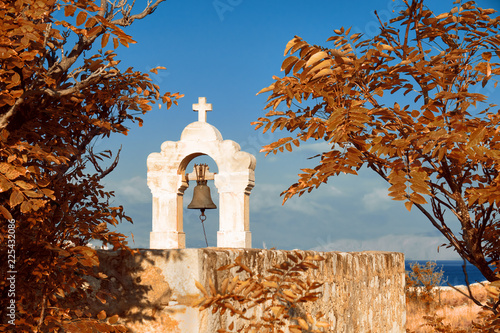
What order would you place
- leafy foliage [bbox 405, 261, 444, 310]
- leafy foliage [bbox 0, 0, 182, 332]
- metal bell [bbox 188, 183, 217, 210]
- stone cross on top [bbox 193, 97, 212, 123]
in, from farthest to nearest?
leafy foliage [bbox 405, 261, 444, 310], stone cross on top [bbox 193, 97, 212, 123], metal bell [bbox 188, 183, 217, 210], leafy foliage [bbox 0, 0, 182, 332]

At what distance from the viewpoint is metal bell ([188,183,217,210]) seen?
25.9 ft

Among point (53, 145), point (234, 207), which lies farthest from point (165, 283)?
point (234, 207)

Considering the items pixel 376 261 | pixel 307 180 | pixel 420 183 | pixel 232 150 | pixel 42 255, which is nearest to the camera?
pixel 420 183

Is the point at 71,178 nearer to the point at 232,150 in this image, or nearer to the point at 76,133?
A: the point at 76,133

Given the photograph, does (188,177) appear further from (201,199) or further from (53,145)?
(53,145)

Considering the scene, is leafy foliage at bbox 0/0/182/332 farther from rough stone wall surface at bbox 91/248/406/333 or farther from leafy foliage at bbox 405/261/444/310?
leafy foliage at bbox 405/261/444/310

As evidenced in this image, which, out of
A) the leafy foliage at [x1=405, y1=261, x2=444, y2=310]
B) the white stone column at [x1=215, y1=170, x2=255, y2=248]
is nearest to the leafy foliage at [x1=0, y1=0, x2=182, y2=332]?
the white stone column at [x1=215, y1=170, x2=255, y2=248]

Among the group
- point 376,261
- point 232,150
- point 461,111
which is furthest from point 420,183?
point 232,150

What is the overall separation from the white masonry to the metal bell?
0.21m

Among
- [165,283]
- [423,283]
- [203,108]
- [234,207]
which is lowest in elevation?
[423,283]

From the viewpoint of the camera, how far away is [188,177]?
320 inches

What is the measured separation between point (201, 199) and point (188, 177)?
1.46 feet

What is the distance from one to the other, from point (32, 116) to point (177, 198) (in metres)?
5.01

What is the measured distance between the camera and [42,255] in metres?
3.02
